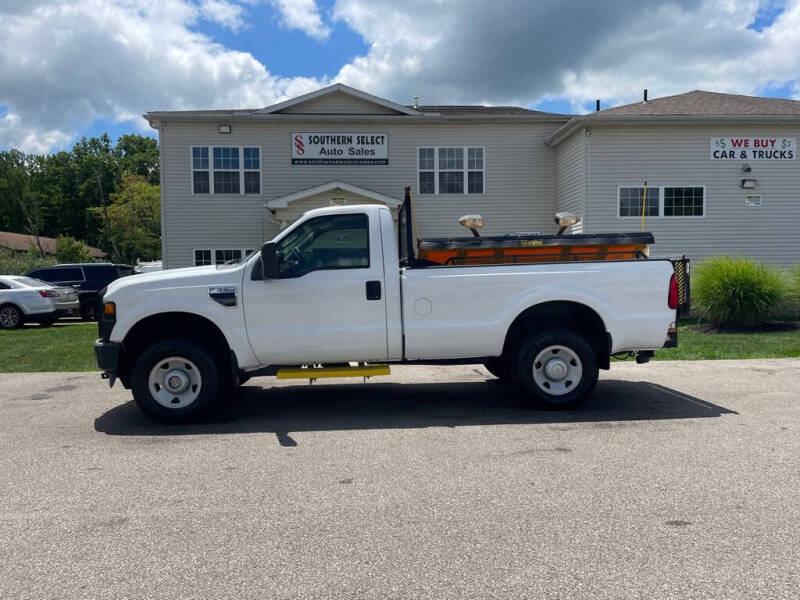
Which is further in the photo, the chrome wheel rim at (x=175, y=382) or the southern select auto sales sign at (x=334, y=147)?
the southern select auto sales sign at (x=334, y=147)

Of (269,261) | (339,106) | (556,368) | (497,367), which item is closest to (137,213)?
(339,106)

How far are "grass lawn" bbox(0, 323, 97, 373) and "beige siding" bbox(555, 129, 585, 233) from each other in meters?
13.0

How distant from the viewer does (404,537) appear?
3.82 metres

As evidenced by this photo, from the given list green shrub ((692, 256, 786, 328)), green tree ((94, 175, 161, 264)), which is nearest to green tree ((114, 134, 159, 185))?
green tree ((94, 175, 161, 264))

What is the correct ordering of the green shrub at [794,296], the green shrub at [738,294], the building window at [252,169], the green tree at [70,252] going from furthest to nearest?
the green tree at [70,252] → the building window at [252,169] → the green shrub at [794,296] → the green shrub at [738,294]

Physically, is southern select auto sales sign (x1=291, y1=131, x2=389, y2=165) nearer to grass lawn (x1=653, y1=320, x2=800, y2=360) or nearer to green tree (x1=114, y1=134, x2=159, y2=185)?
grass lawn (x1=653, y1=320, x2=800, y2=360)

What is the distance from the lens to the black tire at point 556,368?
269 inches

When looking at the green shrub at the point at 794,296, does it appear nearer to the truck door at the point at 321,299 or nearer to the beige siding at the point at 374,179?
the beige siding at the point at 374,179

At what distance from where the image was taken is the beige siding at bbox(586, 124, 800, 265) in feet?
61.8

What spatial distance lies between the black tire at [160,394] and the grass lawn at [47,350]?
4441 millimetres

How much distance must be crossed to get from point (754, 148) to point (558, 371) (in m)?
15.4

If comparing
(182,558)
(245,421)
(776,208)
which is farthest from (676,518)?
(776,208)

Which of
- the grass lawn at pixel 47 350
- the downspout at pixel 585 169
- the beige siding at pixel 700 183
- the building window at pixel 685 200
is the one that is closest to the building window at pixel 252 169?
the grass lawn at pixel 47 350

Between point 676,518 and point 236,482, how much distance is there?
2927mm
